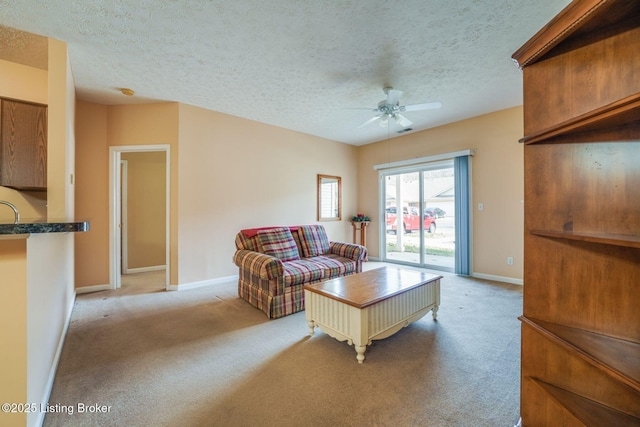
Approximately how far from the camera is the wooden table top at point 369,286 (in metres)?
2.06

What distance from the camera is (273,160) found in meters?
4.83

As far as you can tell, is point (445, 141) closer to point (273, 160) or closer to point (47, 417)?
point (273, 160)

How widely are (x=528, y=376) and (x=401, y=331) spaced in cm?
130

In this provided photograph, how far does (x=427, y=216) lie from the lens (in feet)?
16.8

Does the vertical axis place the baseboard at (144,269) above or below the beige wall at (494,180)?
below

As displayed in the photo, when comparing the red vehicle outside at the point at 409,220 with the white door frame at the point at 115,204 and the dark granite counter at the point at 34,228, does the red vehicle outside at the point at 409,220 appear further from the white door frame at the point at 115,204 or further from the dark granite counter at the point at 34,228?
the dark granite counter at the point at 34,228

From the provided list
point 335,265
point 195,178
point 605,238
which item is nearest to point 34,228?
point 605,238

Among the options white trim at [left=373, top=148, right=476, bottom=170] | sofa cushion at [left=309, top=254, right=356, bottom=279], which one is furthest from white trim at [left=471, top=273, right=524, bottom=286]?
sofa cushion at [left=309, top=254, right=356, bottom=279]

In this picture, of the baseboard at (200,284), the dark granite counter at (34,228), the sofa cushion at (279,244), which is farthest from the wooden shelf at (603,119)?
the baseboard at (200,284)

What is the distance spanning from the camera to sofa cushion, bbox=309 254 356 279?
10.4 feet

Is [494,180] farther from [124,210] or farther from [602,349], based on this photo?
[124,210]

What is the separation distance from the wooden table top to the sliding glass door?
7.76ft

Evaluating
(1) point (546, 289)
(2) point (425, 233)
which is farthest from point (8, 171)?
(2) point (425, 233)

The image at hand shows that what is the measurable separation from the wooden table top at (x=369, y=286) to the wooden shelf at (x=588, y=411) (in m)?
1.07
